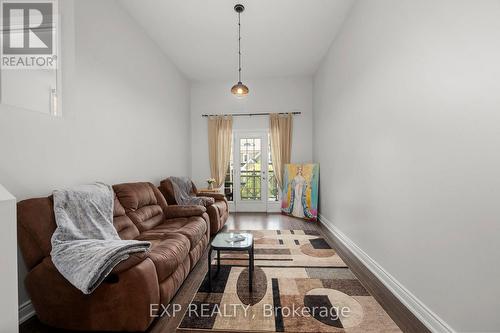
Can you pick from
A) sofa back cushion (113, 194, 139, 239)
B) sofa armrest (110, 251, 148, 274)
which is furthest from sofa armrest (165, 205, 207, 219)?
sofa armrest (110, 251, 148, 274)

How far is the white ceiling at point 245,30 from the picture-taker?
3.10 m

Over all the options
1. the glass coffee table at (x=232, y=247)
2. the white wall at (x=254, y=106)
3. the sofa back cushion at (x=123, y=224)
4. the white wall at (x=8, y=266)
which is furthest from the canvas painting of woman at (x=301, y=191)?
the white wall at (x=8, y=266)

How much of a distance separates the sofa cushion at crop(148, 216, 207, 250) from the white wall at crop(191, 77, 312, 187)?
2785 mm

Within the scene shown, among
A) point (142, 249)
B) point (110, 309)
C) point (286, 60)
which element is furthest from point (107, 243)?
point (286, 60)

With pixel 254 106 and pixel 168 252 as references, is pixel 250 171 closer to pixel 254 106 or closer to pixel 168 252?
pixel 254 106

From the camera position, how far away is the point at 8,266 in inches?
45.9

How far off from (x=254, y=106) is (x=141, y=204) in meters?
3.73

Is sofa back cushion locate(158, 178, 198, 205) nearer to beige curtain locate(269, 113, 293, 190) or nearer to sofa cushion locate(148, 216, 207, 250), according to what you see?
sofa cushion locate(148, 216, 207, 250)

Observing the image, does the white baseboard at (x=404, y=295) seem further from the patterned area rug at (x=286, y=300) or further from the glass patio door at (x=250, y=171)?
the glass patio door at (x=250, y=171)

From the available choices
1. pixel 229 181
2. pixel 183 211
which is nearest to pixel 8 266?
pixel 183 211

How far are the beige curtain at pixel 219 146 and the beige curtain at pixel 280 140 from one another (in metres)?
1.05

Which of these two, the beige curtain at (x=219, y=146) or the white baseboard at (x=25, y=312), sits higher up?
the beige curtain at (x=219, y=146)

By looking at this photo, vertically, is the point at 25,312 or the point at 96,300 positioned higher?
the point at 96,300

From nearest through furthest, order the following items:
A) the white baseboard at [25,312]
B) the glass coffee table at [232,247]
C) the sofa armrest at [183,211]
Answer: the white baseboard at [25,312] → the glass coffee table at [232,247] → the sofa armrest at [183,211]
